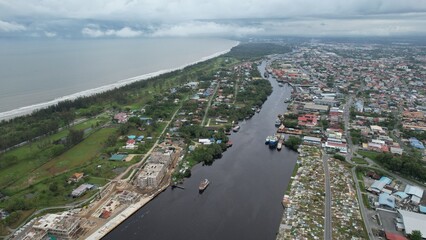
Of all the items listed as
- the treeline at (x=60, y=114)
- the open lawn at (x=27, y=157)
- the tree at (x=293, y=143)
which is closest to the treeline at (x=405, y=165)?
the tree at (x=293, y=143)

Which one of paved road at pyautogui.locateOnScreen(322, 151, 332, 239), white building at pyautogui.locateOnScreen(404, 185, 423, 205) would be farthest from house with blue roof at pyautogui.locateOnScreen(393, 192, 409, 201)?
paved road at pyautogui.locateOnScreen(322, 151, 332, 239)

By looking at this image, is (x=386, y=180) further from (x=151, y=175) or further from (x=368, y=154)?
(x=151, y=175)

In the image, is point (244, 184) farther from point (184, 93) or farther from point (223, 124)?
point (184, 93)

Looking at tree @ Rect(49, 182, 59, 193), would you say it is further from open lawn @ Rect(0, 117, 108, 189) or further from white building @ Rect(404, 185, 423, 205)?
white building @ Rect(404, 185, 423, 205)

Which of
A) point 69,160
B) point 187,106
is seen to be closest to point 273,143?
point 187,106

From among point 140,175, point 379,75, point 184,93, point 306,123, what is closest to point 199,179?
point 140,175
